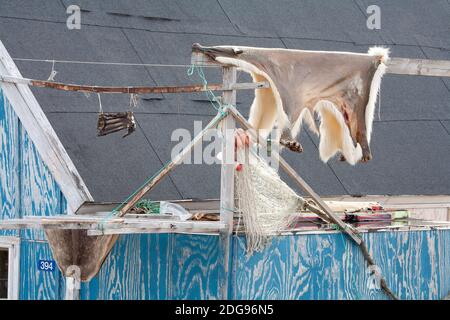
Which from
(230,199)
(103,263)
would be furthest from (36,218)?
(230,199)

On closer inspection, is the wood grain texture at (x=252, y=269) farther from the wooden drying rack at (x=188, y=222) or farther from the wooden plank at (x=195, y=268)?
the wooden drying rack at (x=188, y=222)

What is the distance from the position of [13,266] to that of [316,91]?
3.80 m

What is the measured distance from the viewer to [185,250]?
11469mm

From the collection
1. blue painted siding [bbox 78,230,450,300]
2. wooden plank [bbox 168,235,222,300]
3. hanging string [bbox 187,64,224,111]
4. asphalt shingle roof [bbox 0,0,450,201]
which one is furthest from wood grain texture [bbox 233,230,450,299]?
asphalt shingle roof [bbox 0,0,450,201]

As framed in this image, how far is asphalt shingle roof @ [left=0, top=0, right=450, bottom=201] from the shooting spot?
12891 mm

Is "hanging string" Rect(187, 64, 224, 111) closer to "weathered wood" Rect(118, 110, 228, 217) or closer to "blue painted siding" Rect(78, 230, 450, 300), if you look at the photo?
"weathered wood" Rect(118, 110, 228, 217)

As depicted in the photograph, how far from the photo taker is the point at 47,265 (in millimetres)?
12094

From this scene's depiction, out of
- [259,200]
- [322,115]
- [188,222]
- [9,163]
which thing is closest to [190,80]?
[322,115]

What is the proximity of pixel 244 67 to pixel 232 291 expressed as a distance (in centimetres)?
217

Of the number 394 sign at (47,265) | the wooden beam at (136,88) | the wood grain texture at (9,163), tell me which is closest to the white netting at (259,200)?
the wooden beam at (136,88)

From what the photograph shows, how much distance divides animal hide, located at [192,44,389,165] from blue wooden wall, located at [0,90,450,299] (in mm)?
1124

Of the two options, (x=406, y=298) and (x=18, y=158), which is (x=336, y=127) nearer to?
(x=406, y=298)

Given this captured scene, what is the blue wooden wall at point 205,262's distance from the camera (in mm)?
11281
